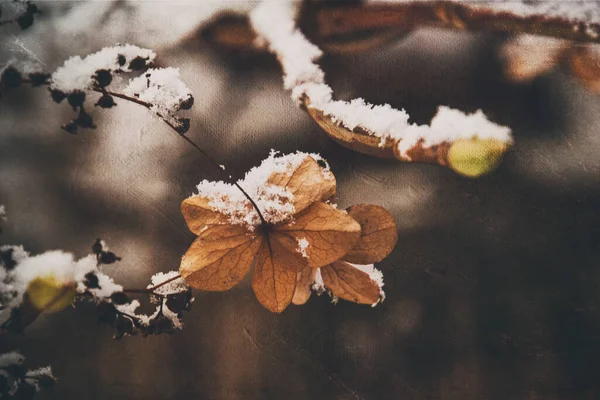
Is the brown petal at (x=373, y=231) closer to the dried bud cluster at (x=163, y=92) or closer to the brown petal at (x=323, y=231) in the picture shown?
the brown petal at (x=323, y=231)

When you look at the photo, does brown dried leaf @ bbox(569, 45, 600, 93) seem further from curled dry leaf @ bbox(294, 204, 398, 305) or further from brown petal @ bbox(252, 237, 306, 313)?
brown petal @ bbox(252, 237, 306, 313)

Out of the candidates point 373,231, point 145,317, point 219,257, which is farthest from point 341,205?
point 145,317

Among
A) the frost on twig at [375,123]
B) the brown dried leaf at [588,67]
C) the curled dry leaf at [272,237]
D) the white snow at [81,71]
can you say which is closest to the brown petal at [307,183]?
the curled dry leaf at [272,237]

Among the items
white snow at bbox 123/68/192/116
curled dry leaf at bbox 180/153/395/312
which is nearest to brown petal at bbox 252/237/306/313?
curled dry leaf at bbox 180/153/395/312

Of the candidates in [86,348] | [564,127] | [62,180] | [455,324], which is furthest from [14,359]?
[564,127]

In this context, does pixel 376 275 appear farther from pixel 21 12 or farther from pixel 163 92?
pixel 21 12

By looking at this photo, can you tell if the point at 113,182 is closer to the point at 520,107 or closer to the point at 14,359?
the point at 14,359

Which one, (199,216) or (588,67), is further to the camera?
(588,67)
